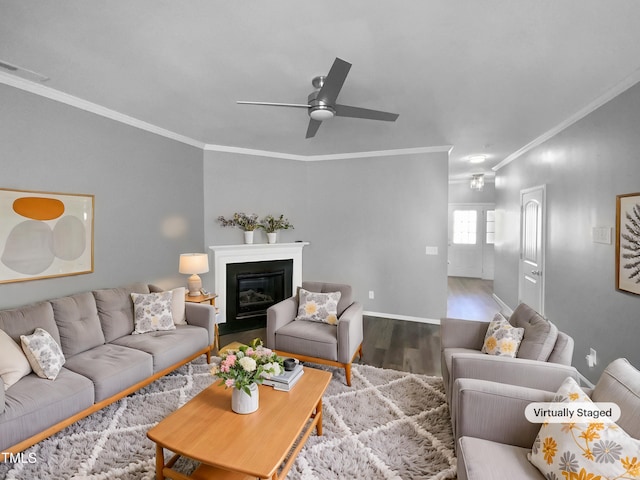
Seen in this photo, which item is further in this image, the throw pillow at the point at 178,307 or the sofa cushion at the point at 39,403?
the throw pillow at the point at 178,307

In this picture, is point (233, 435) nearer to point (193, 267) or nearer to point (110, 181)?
point (193, 267)

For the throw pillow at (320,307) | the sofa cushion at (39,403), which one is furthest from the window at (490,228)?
the sofa cushion at (39,403)

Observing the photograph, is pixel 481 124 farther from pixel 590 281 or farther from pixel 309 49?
pixel 309 49

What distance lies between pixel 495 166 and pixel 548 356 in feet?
17.5

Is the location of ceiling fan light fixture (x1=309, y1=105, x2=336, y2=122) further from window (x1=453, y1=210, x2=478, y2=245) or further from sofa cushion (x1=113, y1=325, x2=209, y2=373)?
window (x1=453, y1=210, x2=478, y2=245)

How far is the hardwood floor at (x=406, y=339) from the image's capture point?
3455mm

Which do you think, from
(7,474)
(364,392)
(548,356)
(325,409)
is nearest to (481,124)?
(548,356)

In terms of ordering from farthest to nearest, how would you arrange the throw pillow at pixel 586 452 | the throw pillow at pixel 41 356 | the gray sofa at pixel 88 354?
the throw pillow at pixel 41 356
the gray sofa at pixel 88 354
the throw pillow at pixel 586 452

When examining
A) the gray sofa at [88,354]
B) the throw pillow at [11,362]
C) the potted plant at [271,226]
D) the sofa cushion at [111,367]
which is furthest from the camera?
the potted plant at [271,226]

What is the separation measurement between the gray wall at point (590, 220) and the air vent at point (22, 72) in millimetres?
4777

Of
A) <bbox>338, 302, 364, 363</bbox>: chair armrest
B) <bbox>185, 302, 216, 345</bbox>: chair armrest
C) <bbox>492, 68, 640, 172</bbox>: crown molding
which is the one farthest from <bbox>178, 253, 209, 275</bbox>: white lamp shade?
<bbox>492, 68, 640, 172</bbox>: crown molding

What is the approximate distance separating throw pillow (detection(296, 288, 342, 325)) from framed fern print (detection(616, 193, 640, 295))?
2473 millimetres

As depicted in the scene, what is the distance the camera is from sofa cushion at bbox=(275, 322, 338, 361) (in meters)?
3.02

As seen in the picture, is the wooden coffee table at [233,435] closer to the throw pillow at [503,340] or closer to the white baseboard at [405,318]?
the throw pillow at [503,340]
